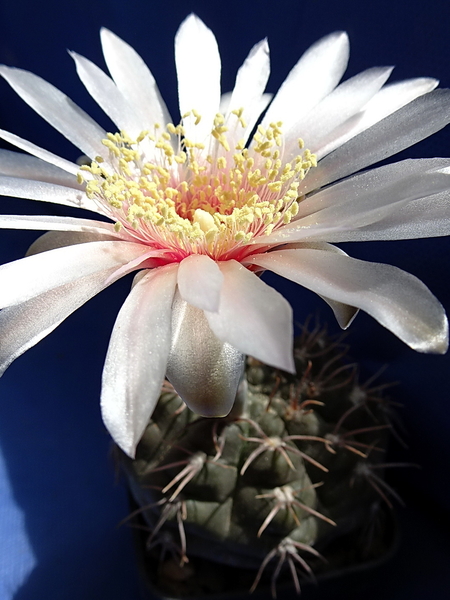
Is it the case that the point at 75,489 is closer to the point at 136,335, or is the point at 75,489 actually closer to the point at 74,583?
the point at 74,583

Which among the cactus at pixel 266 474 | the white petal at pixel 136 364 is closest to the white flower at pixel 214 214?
the white petal at pixel 136 364

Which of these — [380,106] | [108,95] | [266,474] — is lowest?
[266,474]

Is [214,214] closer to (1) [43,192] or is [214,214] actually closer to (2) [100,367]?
(1) [43,192]

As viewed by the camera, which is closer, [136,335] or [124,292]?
[136,335]

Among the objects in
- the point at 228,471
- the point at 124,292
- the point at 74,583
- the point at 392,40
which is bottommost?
the point at 74,583

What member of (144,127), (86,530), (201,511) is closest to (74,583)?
(86,530)

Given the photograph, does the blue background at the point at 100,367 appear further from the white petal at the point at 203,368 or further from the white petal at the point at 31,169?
the white petal at the point at 203,368

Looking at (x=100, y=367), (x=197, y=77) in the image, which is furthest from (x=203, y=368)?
(x=100, y=367)
